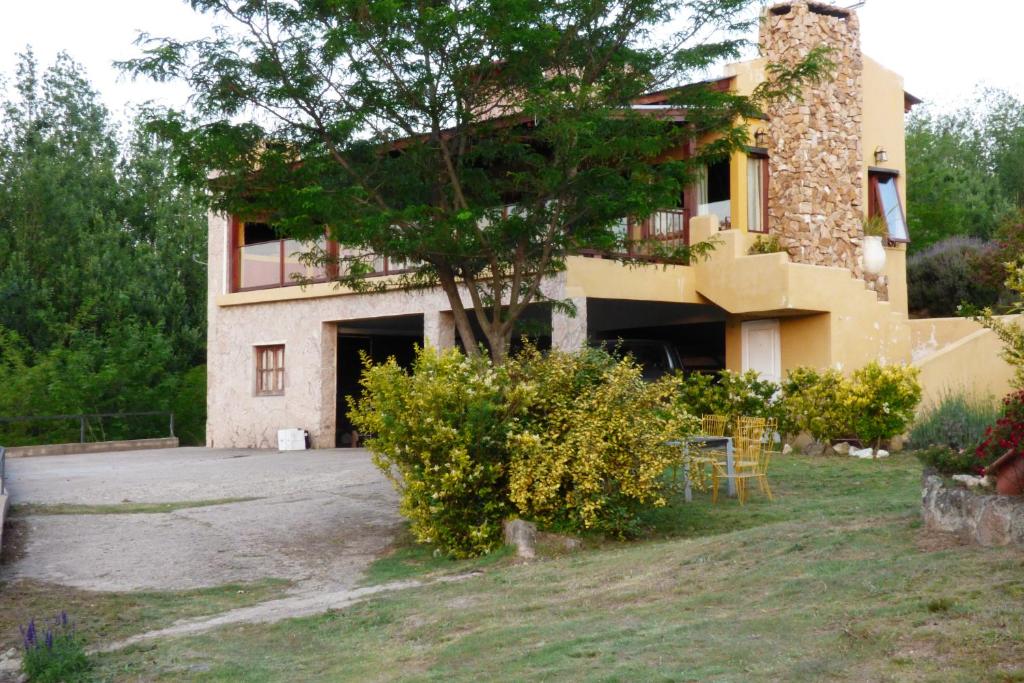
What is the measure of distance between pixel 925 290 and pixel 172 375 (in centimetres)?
1995

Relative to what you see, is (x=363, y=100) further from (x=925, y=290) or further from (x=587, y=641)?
(x=925, y=290)

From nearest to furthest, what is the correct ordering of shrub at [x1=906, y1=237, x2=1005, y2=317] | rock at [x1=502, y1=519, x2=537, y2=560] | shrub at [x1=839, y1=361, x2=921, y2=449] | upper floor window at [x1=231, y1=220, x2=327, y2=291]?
rock at [x1=502, y1=519, x2=537, y2=560] < shrub at [x1=839, y1=361, x2=921, y2=449] < upper floor window at [x1=231, y1=220, x2=327, y2=291] < shrub at [x1=906, y1=237, x2=1005, y2=317]

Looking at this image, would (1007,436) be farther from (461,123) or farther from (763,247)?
(763,247)

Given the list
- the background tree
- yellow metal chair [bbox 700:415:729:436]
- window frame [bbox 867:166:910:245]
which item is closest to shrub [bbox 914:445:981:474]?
yellow metal chair [bbox 700:415:729:436]

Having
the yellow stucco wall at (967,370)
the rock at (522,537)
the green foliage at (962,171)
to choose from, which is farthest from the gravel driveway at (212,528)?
the green foliage at (962,171)

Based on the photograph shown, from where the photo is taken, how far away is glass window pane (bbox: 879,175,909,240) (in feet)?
→ 74.8

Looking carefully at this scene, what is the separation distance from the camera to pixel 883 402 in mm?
17172

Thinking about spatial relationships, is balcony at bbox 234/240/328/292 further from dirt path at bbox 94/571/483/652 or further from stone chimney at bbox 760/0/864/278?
dirt path at bbox 94/571/483/652

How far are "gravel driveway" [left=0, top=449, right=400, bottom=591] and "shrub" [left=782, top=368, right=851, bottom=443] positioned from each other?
6605 mm

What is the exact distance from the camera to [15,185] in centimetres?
3503

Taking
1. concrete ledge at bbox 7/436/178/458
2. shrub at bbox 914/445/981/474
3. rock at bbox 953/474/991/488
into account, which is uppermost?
shrub at bbox 914/445/981/474

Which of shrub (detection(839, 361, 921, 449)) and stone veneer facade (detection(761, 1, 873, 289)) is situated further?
stone veneer facade (detection(761, 1, 873, 289))

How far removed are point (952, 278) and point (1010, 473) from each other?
19.9 m

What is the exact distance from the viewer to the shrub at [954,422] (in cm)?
1569
